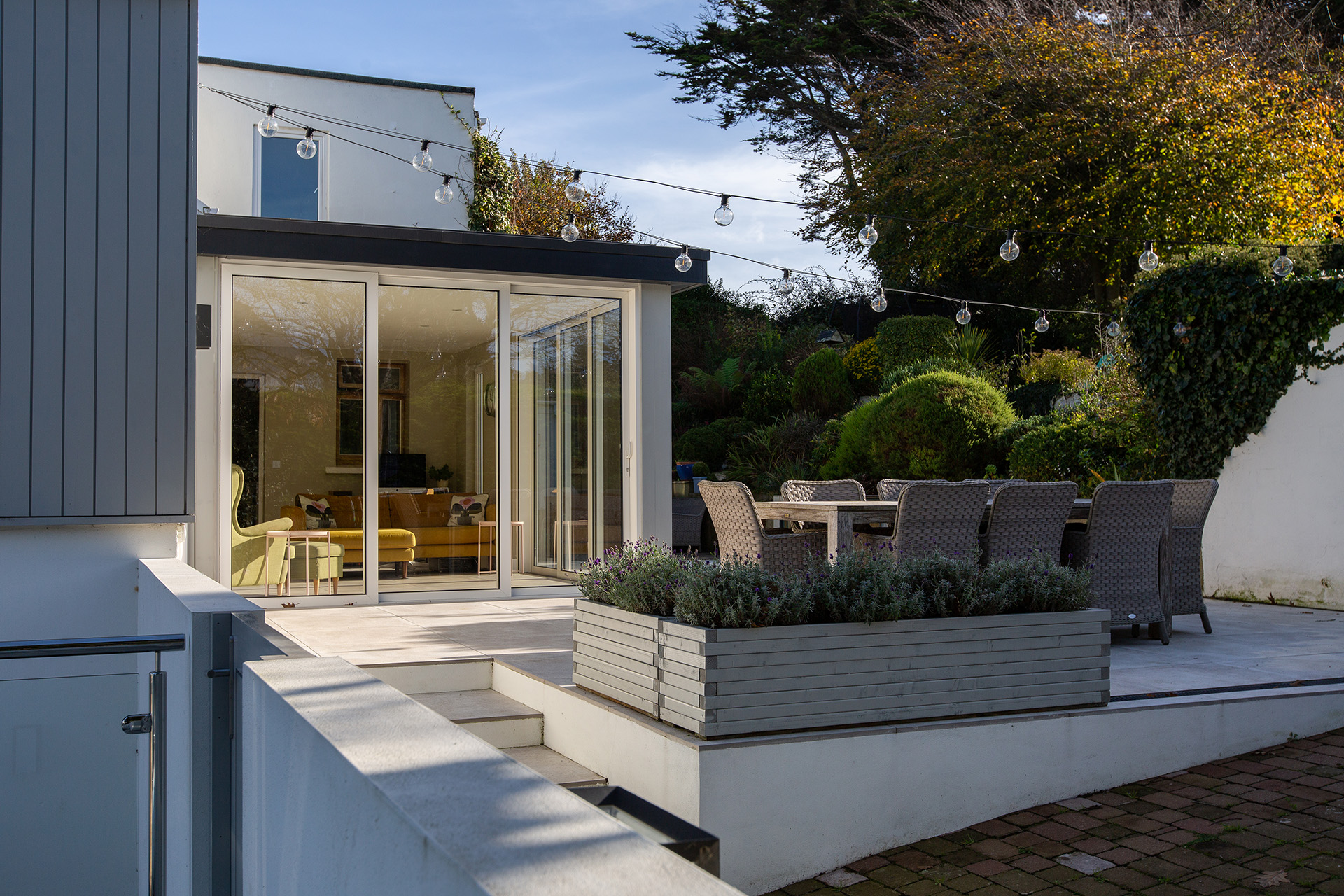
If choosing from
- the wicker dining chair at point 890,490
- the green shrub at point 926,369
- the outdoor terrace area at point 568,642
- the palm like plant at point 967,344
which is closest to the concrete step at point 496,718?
the outdoor terrace area at point 568,642

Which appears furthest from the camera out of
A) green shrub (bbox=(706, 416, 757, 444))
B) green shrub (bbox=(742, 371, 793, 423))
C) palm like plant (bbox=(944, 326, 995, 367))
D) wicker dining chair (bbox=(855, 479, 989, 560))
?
green shrub (bbox=(742, 371, 793, 423))

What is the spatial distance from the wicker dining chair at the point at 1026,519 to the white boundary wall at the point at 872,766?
135cm

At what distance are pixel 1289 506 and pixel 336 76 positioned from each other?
35.7 ft

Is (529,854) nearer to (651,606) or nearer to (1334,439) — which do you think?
(651,606)

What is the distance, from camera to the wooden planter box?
10.8ft

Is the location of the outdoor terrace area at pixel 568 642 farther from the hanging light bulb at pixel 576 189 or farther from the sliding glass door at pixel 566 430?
the hanging light bulb at pixel 576 189

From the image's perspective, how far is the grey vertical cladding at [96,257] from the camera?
451cm

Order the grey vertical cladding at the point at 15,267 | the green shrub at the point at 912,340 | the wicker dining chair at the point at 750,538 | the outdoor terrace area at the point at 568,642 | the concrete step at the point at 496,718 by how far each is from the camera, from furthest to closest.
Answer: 1. the green shrub at the point at 912,340
2. the wicker dining chair at the point at 750,538
3. the outdoor terrace area at the point at 568,642
4. the grey vertical cladding at the point at 15,267
5. the concrete step at the point at 496,718

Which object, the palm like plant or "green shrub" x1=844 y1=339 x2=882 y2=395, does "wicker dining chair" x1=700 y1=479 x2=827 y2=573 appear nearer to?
the palm like plant

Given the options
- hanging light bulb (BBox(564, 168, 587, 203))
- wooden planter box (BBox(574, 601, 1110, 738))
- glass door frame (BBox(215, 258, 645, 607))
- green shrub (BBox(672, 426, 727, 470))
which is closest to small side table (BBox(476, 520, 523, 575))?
glass door frame (BBox(215, 258, 645, 607))

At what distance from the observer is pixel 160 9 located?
4.78m

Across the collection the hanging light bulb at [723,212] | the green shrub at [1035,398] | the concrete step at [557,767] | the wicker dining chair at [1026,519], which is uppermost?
the hanging light bulb at [723,212]

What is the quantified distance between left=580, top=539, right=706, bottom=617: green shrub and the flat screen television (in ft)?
12.7

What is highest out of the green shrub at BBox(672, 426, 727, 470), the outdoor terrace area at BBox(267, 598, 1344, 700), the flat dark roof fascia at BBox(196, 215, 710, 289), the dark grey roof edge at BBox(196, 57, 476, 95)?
the dark grey roof edge at BBox(196, 57, 476, 95)
